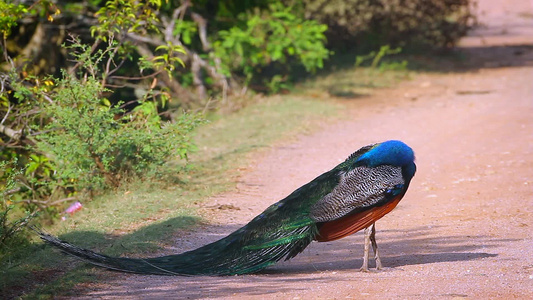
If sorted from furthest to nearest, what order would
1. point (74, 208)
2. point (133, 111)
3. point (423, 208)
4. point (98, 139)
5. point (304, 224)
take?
point (133, 111), point (74, 208), point (98, 139), point (423, 208), point (304, 224)

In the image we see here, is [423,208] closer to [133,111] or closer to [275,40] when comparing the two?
[133,111]

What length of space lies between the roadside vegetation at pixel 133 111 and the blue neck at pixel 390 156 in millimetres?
1934

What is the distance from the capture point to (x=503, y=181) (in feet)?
27.0

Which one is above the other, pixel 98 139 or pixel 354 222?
pixel 354 222

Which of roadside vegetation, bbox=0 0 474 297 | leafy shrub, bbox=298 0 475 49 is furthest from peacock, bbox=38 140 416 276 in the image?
leafy shrub, bbox=298 0 475 49

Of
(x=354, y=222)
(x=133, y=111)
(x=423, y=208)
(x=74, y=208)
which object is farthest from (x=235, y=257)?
(x=133, y=111)

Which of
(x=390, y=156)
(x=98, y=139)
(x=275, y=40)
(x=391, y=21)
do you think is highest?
(x=390, y=156)

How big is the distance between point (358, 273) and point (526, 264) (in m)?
1.21

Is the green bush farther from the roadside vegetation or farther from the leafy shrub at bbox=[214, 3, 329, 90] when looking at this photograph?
the leafy shrub at bbox=[214, 3, 329, 90]

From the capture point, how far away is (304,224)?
525 centimetres

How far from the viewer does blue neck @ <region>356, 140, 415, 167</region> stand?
5391 mm

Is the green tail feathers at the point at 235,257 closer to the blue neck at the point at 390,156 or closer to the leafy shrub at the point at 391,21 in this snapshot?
the blue neck at the point at 390,156

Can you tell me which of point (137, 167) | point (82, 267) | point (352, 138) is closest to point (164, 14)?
point (352, 138)

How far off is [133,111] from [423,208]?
349 cm
